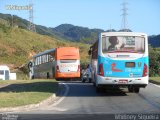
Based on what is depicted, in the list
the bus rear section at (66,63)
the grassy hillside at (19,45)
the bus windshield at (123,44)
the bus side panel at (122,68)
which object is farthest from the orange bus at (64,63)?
the grassy hillside at (19,45)

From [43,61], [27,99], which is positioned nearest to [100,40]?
[27,99]

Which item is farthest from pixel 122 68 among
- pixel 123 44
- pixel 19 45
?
pixel 19 45

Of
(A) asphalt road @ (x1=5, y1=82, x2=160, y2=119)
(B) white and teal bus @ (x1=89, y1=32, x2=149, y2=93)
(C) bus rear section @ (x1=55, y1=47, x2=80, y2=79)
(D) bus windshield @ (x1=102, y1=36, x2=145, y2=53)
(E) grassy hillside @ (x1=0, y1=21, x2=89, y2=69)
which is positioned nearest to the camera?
(A) asphalt road @ (x1=5, y1=82, x2=160, y2=119)

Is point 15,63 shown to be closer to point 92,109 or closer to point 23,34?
point 23,34

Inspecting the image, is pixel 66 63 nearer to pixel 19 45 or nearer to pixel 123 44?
pixel 123 44

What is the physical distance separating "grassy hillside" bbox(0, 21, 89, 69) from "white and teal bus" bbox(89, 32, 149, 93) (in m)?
50.8

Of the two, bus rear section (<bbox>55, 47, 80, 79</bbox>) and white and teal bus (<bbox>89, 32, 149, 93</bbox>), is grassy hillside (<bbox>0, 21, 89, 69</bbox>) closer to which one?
bus rear section (<bbox>55, 47, 80, 79</bbox>)

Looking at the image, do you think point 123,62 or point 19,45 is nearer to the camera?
point 123,62

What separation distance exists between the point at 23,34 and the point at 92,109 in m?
82.3

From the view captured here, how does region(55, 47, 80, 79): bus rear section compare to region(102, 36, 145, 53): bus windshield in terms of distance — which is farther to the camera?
region(55, 47, 80, 79): bus rear section

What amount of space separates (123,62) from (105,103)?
3394 mm

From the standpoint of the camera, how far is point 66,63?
48.0m

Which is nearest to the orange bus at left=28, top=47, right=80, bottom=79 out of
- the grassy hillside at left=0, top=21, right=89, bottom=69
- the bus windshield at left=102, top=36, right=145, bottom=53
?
the bus windshield at left=102, top=36, right=145, bottom=53

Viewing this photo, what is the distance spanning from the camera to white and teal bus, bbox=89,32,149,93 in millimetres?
23672
